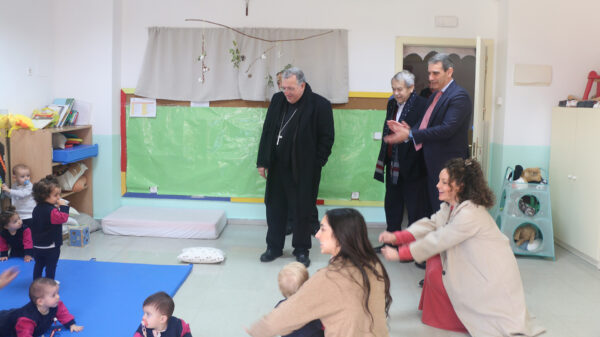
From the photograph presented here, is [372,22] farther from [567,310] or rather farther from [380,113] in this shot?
[567,310]

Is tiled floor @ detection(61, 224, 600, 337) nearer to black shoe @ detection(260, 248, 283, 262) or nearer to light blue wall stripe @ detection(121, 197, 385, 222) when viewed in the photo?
black shoe @ detection(260, 248, 283, 262)

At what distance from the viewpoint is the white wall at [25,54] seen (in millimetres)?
4773

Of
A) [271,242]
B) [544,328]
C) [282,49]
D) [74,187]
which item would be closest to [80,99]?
[74,187]

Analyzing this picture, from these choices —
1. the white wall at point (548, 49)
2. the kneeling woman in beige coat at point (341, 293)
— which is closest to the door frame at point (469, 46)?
the white wall at point (548, 49)

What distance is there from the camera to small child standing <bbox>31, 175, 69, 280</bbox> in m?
3.61

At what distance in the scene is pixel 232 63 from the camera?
562 centimetres

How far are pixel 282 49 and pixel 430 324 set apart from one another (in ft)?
10.2

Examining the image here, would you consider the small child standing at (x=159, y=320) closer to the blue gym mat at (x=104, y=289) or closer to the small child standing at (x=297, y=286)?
the blue gym mat at (x=104, y=289)

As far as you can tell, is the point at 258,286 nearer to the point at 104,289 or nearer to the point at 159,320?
the point at 104,289

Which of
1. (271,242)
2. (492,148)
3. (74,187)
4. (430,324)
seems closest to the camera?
(430,324)

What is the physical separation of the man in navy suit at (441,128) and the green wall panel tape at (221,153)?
5.51 feet

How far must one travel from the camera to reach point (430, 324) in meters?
3.42

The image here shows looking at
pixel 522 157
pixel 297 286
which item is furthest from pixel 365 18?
pixel 297 286

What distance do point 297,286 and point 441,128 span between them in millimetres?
1849
